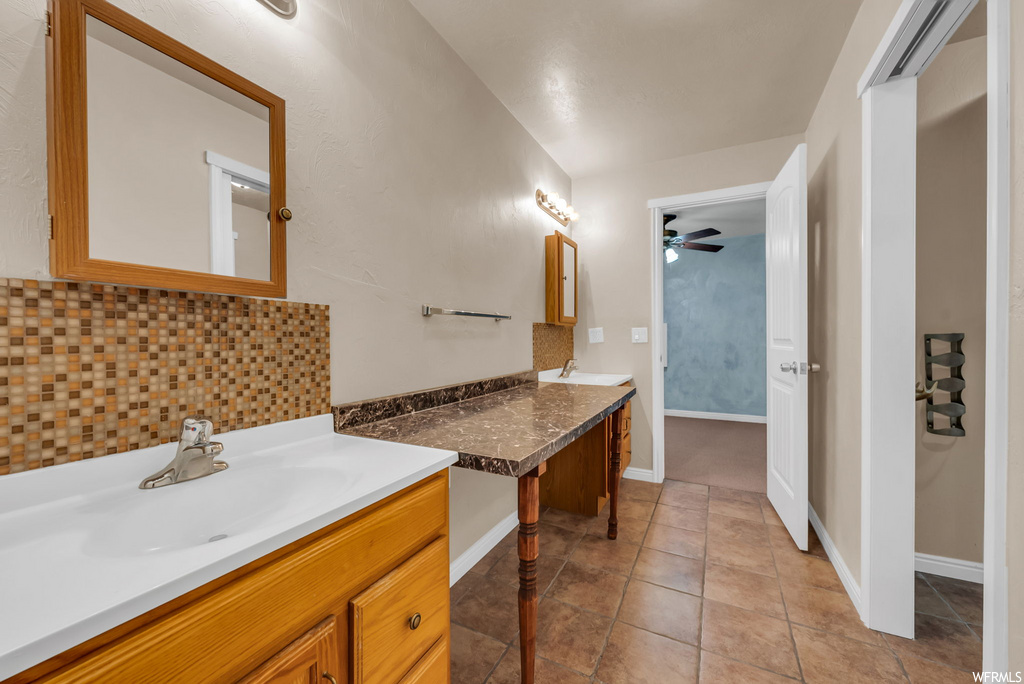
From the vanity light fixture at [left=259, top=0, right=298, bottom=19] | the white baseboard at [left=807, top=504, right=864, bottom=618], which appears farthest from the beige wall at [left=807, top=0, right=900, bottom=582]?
the vanity light fixture at [left=259, top=0, right=298, bottom=19]

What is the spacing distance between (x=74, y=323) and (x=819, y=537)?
3038 mm

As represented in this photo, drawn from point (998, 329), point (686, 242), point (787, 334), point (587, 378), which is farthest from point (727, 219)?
point (998, 329)

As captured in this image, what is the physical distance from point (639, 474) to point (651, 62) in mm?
2632

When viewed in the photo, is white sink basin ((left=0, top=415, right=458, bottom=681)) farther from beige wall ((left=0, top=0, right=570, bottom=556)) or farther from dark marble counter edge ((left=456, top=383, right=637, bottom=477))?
beige wall ((left=0, top=0, right=570, bottom=556))

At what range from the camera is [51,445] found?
710 mm

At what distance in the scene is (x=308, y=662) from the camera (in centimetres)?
62

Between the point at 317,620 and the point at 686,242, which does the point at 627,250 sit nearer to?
the point at 686,242

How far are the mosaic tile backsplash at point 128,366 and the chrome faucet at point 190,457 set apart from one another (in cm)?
10

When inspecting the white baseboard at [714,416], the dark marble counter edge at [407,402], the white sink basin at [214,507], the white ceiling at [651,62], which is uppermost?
the white ceiling at [651,62]

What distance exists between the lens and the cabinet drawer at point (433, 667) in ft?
2.76

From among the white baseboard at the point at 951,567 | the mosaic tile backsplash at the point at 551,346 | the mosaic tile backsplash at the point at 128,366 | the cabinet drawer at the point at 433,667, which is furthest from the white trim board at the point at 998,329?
the mosaic tile backsplash at the point at 551,346

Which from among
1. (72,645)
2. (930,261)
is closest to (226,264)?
(72,645)

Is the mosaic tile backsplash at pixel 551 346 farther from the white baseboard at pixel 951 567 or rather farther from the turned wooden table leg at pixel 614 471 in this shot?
the white baseboard at pixel 951 567

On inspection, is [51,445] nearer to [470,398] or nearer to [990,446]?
[470,398]
